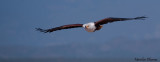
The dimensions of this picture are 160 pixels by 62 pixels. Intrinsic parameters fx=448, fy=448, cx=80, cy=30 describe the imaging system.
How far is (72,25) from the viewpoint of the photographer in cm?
1027

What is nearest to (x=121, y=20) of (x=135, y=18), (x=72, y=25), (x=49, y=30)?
(x=135, y=18)

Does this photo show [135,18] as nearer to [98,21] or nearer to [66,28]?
[98,21]

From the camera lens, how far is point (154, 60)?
10648 millimetres

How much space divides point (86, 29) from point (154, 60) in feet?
6.58

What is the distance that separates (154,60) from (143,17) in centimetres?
170

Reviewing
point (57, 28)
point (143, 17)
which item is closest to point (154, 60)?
point (143, 17)

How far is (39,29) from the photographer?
1077 cm

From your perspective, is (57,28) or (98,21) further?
(57,28)

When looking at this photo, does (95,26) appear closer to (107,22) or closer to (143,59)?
(107,22)

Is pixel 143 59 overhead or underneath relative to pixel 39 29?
underneath

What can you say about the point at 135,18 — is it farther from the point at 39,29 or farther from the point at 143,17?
the point at 39,29

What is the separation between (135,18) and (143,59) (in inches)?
68.0

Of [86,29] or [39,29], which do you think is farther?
[39,29]

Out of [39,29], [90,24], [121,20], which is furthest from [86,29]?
[39,29]
